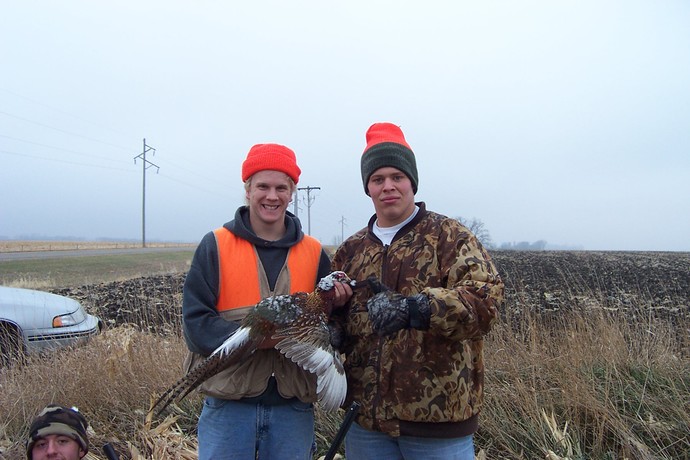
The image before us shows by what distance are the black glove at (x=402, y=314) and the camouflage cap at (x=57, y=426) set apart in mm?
1775

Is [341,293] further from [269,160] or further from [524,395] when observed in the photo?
[524,395]

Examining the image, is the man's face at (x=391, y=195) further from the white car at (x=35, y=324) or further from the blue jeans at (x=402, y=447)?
the white car at (x=35, y=324)

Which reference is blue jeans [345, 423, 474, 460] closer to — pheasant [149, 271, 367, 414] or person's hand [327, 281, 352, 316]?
pheasant [149, 271, 367, 414]

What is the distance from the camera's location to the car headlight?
656 cm

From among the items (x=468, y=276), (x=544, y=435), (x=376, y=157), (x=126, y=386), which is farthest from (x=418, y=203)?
(x=126, y=386)

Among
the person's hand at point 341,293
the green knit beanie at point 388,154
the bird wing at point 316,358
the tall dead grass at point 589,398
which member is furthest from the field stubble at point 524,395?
the green knit beanie at point 388,154

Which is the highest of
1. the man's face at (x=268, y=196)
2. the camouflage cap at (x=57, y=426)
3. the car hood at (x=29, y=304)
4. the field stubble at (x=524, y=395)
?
the man's face at (x=268, y=196)

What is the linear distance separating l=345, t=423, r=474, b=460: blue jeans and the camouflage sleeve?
57cm

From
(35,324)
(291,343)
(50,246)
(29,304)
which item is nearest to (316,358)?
(291,343)

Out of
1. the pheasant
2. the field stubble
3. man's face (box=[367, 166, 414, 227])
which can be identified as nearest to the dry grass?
the field stubble

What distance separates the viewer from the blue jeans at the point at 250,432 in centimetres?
254

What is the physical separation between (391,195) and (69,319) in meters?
5.92

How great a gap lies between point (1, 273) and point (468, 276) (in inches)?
834

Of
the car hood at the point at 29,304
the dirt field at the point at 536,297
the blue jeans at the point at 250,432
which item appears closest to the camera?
the blue jeans at the point at 250,432
